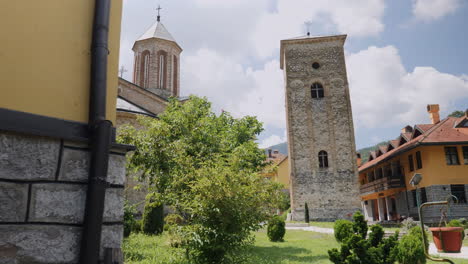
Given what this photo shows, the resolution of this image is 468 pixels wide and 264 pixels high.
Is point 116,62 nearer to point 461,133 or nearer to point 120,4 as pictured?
point 120,4

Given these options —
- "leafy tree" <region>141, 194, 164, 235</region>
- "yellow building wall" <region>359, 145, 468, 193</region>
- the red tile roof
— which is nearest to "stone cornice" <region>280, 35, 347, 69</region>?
the red tile roof

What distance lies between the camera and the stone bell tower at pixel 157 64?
26.4 meters

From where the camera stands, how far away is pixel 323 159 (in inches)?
1008

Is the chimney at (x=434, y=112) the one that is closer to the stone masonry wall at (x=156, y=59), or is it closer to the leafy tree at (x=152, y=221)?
the stone masonry wall at (x=156, y=59)

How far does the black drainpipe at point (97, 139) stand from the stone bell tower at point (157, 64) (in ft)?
79.0

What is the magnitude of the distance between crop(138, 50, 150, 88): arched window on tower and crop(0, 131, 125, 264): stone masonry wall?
984 inches

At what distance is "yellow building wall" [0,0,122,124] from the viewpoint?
220 centimetres

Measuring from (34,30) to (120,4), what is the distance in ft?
2.77

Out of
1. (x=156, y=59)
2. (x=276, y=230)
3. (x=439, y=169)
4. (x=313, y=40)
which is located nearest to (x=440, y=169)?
(x=439, y=169)

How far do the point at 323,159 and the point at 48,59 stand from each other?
81.3ft

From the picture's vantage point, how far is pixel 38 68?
231 centimetres

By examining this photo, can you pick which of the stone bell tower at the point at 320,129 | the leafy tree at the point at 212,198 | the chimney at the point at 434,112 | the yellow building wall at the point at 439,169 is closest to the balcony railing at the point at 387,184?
the stone bell tower at the point at 320,129

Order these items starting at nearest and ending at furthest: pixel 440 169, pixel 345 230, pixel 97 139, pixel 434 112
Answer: pixel 97 139 → pixel 345 230 → pixel 440 169 → pixel 434 112

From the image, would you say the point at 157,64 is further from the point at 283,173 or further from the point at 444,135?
the point at 283,173
